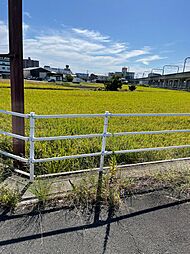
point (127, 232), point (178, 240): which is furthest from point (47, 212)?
point (178, 240)

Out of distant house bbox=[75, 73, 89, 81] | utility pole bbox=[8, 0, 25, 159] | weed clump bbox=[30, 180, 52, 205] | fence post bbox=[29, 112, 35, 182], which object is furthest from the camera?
distant house bbox=[75, 73, 89, 81]

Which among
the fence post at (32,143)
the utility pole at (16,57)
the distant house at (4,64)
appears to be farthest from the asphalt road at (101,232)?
the distant house at (4,64)

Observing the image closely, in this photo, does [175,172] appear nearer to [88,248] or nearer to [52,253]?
[88,248]

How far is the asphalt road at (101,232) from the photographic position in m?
2.08

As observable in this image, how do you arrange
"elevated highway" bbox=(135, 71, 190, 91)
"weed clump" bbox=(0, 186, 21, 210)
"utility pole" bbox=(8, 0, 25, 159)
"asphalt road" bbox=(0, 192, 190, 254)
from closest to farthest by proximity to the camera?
"asphalt road" bbox=(0, 192, 190, 254)
"weed clump" bbox=(0, 186, 21, 210)
"utility pole" bbox=(8, 0, 25, 159)
"elevated highway" bbox=(135, 71, 190, 91)

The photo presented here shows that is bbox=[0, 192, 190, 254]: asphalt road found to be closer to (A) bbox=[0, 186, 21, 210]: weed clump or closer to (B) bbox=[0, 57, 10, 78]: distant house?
(A) bbox=[0, 186, 21, 210]: weed clump

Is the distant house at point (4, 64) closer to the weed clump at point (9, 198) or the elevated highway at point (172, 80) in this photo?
the weed clump at point (9, 198)

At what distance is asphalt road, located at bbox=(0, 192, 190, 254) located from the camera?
6.84 ft

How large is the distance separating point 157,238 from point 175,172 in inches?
68.3

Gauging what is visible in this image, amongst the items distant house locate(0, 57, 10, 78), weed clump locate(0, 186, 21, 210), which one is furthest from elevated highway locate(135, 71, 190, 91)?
weed clump locate(0, 186, 21, 210)

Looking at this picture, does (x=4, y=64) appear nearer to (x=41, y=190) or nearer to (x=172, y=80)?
(x=41, y=190)

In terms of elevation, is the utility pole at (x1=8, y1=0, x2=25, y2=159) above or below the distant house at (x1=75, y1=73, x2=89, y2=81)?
below

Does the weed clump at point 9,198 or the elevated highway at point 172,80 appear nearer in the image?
the weed clump at point 9,198

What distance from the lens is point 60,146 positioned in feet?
15.0
